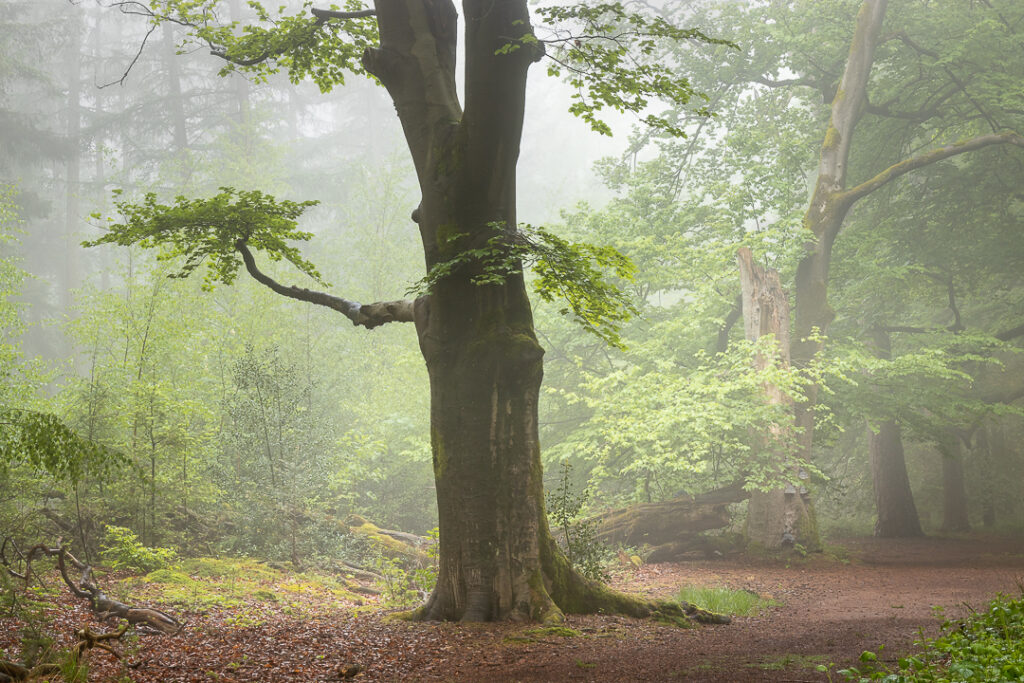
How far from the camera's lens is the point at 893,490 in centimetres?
1786

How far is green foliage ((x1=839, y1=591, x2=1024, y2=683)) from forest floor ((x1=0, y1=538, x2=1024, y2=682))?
0.71 feet

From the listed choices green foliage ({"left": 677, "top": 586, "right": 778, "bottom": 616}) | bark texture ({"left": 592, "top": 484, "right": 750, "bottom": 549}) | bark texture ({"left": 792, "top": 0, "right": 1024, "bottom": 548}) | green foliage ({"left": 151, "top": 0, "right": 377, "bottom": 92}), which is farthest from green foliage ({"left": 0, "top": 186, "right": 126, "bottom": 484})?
bark texture ({"left": 792, "top": 0, "right": 1024, "bottom": 548})

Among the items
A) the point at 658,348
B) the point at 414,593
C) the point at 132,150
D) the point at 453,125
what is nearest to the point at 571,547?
the point at 414,593

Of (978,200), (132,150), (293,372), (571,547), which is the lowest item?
(571,547)

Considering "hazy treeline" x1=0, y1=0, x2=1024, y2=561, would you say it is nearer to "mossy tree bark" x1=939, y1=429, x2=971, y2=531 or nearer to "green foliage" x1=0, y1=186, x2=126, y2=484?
"mossy tree bark" x1=939, y1=429, x2=971, y2=531

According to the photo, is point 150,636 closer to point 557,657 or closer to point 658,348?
point 557,657

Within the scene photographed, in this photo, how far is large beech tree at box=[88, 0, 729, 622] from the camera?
638cm

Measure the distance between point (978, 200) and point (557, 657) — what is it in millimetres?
15387

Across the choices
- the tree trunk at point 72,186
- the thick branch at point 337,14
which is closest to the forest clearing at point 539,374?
the thick branch at point 337,14

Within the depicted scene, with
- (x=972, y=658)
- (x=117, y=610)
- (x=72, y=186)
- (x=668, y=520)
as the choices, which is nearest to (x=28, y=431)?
(x=117, y=610)

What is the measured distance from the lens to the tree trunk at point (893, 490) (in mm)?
17641

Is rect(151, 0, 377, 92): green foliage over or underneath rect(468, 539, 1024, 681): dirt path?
over

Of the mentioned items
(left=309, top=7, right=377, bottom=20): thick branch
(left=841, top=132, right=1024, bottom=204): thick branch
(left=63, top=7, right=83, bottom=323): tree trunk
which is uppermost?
(left=63, top=7, right=83, bottom=323): tree trunk

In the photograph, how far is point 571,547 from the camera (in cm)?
812
